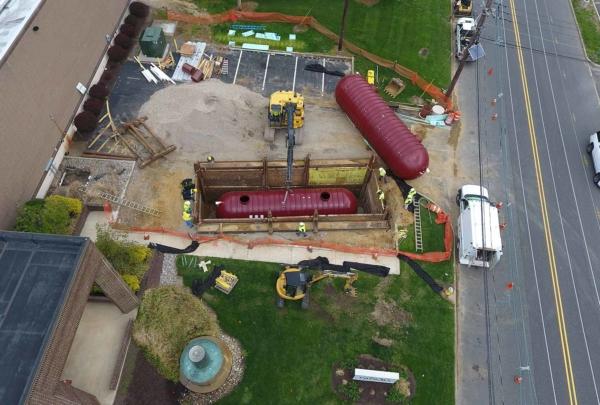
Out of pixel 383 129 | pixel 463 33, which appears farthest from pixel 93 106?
pixel 463 33

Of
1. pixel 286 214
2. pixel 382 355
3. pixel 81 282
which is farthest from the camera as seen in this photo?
pixel 286 214

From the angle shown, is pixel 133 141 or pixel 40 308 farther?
pixel 133 141

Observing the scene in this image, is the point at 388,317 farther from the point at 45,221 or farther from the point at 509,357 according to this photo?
the point at 45,221

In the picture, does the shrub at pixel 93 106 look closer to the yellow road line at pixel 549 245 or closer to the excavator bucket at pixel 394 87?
the excavator bucket at pixel 394 87

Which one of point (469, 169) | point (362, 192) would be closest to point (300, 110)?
point (362, 192)

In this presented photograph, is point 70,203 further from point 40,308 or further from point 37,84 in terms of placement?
point 40,308

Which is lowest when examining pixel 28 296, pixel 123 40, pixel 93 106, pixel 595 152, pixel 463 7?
pixel 28 296
